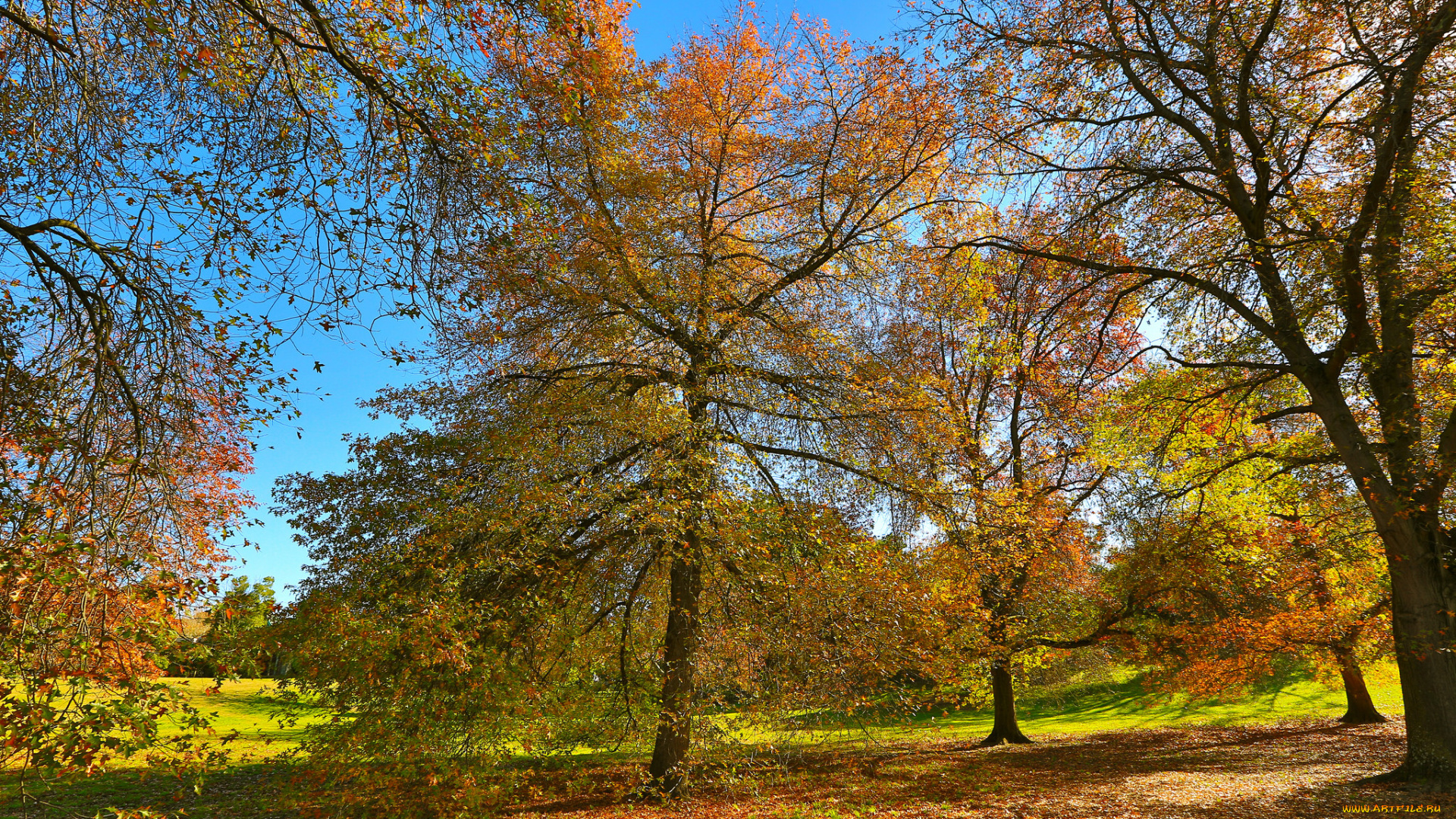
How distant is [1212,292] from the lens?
8.49m

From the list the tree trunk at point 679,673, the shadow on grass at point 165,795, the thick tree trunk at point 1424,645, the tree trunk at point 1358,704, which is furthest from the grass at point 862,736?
the thick tree trunk at point 1424,645

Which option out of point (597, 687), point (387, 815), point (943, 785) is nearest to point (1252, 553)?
point (943, 785)

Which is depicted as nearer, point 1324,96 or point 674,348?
point 1324,96

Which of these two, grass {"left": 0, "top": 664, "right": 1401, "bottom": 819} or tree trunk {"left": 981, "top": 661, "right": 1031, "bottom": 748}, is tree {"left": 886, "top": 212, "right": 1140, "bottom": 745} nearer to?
tree trunk {"left": 981, "top": 661, "right": 1031, "bottom": 748}

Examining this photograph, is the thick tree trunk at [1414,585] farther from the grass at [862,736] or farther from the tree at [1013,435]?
the grass at [862,736]

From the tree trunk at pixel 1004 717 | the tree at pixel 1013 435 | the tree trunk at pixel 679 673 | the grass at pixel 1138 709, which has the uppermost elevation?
the tree at pixel 1013 435

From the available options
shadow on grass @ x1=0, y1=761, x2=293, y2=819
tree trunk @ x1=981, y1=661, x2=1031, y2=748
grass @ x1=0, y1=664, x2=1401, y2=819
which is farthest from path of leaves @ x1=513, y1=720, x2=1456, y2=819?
shadow on grass @ x1=0, y1=761, x2=293, y2=819

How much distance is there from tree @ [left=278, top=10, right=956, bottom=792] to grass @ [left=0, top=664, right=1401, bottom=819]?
3.23m

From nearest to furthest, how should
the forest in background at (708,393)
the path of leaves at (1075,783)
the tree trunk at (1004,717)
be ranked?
the forest in background at (708,393) → the path of leaves at (1075,783) → the tree trunk at (1004,717)

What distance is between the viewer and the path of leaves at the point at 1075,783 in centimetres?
841

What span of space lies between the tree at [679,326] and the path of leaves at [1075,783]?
1.46 m

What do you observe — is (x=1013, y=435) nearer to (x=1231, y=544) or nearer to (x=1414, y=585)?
(x=1231, y=544)

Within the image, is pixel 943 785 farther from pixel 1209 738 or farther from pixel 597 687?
pixel 1209 738

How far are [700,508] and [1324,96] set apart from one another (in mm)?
9429
